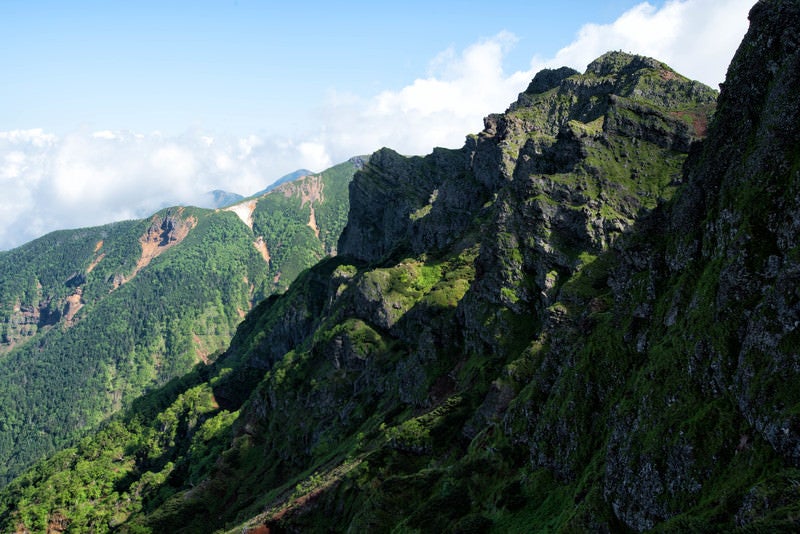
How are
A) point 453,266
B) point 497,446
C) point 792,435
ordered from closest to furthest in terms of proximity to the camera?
point 792,435 < point 497,446 < point 453,266

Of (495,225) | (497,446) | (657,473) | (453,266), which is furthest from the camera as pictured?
(453,266)

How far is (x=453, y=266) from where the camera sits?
191m

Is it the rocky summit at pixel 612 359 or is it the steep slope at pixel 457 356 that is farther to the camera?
the steep slope at pixel 457 356

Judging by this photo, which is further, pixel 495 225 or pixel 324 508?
pixel 495 225

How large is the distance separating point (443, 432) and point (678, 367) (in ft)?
221

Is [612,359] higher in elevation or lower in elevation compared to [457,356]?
lower

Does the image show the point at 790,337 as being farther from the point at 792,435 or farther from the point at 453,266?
the point at 453,266

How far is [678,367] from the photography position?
168 feet

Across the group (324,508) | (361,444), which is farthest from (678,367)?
(361,444)

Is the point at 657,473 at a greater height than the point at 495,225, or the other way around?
the point at 495,225

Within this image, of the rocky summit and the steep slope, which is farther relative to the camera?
the steep slope

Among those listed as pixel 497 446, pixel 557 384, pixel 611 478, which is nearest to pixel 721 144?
pixel 557 384

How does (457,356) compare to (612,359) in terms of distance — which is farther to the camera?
(457,356)

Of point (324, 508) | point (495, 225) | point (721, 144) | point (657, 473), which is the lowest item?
point (324, 508)
